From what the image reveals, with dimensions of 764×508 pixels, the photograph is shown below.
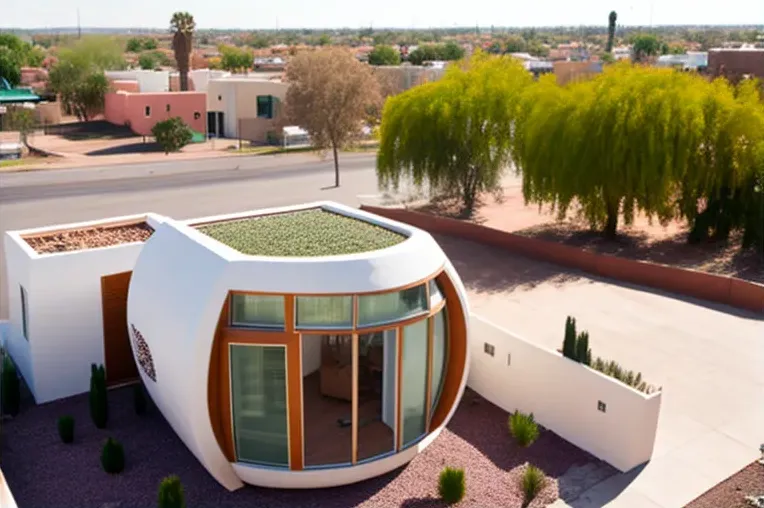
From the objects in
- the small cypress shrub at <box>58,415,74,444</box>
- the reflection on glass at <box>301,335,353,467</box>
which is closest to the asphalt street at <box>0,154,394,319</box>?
the small cypress shrub at <box>58,415,74,444</box>

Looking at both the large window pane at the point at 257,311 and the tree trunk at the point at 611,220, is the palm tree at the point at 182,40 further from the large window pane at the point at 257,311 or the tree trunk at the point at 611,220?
the large window pane at the point at 257,311

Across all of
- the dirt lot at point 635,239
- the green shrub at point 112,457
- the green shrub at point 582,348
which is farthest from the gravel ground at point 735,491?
the dirt lot at point 635,239

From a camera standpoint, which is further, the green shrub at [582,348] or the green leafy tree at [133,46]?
the green leafy tree at [133,46]

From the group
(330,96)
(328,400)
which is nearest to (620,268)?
(328,400)

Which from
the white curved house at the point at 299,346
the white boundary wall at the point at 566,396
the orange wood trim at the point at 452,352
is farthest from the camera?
the white boundary wall at the point at 566,396

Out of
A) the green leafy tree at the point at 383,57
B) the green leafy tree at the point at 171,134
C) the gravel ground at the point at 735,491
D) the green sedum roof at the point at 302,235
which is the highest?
the green leafy tree at the point at 383,57

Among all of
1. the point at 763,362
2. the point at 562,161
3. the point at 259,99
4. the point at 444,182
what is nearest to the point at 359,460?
the point at 763,362
